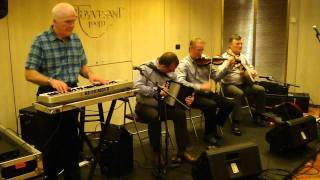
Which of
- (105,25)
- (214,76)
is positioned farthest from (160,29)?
(214,76)

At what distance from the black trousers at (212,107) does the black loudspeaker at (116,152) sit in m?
1.02

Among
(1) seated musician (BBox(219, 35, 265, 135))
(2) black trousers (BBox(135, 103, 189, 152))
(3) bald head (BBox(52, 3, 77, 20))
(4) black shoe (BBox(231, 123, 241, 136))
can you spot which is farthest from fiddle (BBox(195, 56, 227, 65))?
(3) bald head (BBox(52, 3, 77, 20))

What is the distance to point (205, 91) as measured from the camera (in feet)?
13.0

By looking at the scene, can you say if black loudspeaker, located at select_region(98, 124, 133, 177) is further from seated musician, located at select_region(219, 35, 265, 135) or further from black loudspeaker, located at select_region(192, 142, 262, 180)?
seated musician, located at select_region(219, 35, 265, 135)

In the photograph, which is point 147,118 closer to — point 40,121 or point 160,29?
point 40,121

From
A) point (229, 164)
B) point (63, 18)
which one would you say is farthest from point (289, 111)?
point (63, 18)

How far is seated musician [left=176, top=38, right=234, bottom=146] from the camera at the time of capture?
3.98 m

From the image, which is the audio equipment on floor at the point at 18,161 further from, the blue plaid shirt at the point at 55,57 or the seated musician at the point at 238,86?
the seated musician at the point at 238,86

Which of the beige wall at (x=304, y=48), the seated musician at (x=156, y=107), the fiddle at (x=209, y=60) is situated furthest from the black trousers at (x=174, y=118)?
the beige wall at (x=304, y=48)

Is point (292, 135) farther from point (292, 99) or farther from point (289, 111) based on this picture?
point (292, 99)

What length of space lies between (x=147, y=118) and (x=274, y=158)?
130 cm

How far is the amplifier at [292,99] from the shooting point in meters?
5.11

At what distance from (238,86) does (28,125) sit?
251cm

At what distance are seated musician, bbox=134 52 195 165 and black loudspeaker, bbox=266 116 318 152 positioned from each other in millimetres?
860
